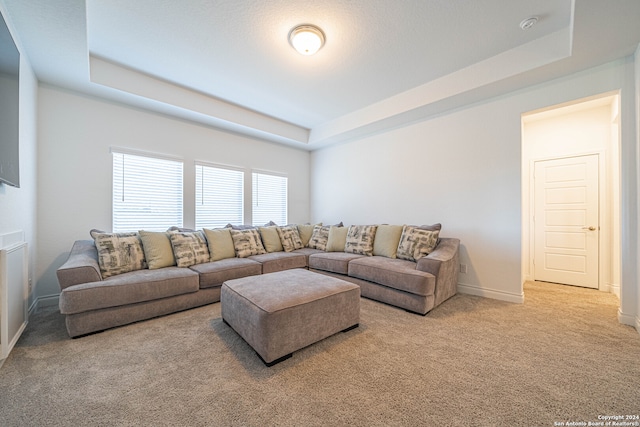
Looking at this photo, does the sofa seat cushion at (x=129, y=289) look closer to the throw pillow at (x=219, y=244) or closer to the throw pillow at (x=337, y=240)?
the throw pillow at (x=219, y=244)

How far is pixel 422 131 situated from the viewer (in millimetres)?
3820

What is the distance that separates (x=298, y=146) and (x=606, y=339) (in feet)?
16.6

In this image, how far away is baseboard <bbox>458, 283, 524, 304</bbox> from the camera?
9.66 ft

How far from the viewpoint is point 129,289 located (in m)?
2.30

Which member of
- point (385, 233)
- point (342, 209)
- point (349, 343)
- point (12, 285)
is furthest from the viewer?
point (342, 209)

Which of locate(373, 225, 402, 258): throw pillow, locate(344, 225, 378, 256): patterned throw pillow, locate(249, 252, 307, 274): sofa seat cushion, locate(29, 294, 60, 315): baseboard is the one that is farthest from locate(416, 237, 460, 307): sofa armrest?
locate(29, 294, 60, 315): baseboard

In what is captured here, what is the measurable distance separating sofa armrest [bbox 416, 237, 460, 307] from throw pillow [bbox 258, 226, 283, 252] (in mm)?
2317

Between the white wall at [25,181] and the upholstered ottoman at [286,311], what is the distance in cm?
185

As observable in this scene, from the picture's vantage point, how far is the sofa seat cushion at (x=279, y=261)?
3447mm

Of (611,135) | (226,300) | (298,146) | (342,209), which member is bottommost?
(226,300)

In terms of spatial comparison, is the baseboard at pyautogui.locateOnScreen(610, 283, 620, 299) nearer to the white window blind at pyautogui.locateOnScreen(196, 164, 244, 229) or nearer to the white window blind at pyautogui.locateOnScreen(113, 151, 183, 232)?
the white window blind at pyautogui.locateOnScreen(196, 164, 244, 229)

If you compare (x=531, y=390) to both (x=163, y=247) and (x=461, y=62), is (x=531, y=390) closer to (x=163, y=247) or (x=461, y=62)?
(x=461, y=62)

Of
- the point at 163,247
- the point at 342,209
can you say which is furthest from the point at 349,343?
the point at 342,209

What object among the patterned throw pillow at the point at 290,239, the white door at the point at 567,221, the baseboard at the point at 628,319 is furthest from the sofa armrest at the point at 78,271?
the white door at the point at 567,221
